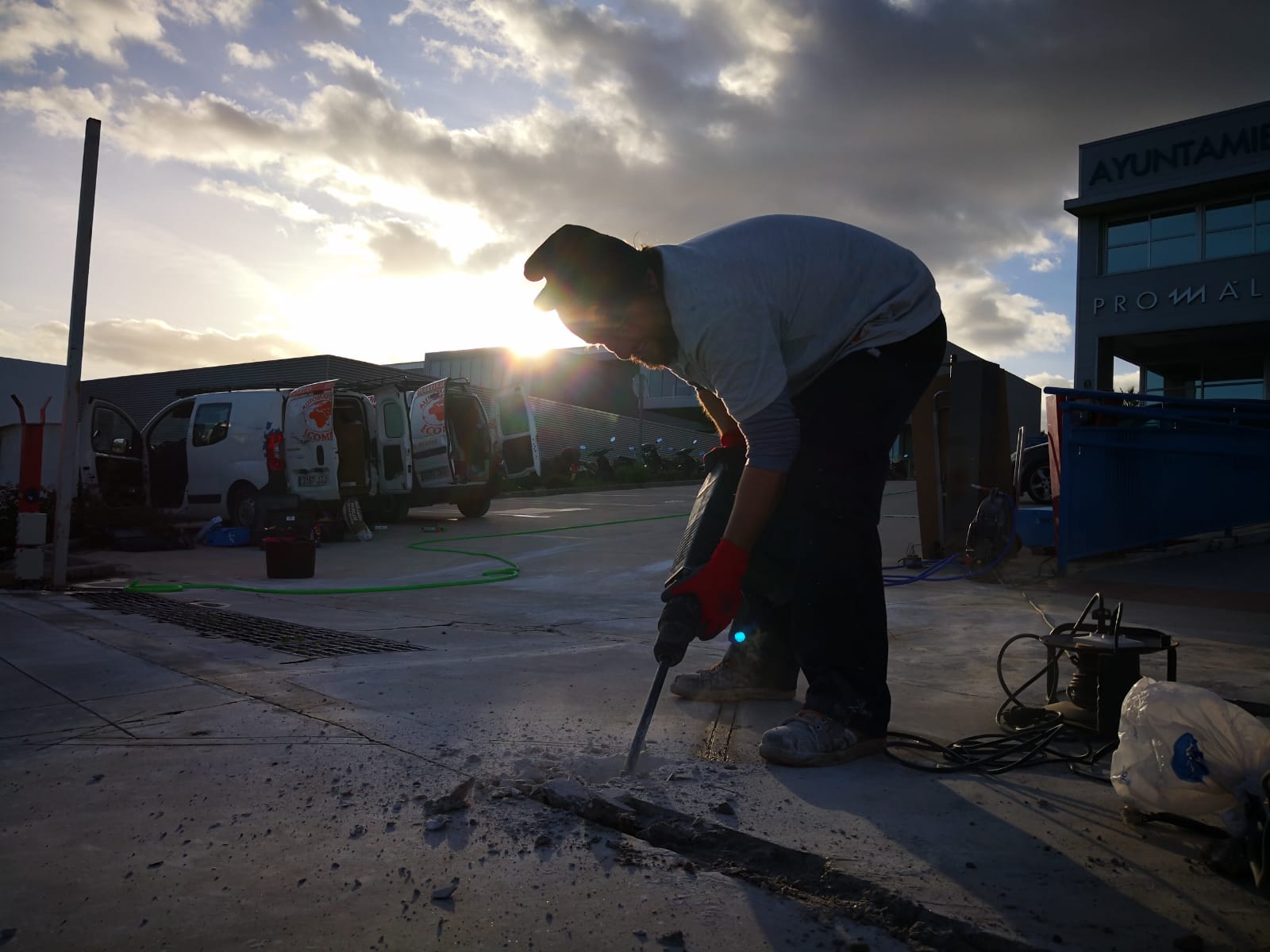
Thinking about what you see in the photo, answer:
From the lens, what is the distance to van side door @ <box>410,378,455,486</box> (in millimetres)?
11719

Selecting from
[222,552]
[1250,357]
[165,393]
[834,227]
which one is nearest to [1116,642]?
[834,227]

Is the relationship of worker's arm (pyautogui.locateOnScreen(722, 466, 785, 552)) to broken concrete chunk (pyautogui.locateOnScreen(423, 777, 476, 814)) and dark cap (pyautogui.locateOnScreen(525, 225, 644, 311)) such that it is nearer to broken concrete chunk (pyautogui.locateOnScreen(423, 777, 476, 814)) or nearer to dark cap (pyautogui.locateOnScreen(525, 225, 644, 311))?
dark cap (pyautogui.locateOnScreen(525, 225, 644, 311))

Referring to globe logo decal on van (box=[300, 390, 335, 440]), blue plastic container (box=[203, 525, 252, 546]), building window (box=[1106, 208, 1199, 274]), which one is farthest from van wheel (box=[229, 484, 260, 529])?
building window (box=[1106, 208, 1199, 274])

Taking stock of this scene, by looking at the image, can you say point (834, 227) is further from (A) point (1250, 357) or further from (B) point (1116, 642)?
(A) point (1250, 357)

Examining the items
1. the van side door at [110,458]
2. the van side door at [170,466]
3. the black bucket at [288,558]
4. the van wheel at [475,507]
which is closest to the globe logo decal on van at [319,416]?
the van side door at [170,466]

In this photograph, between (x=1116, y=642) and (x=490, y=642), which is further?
(x=490, y=642)

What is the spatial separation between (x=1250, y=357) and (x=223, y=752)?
27573 mm

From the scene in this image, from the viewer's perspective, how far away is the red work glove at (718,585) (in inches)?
80.0

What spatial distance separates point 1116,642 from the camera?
2.06m

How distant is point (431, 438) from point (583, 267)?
10102 mm

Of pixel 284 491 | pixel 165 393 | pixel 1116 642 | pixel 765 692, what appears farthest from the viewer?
pixel 165 393

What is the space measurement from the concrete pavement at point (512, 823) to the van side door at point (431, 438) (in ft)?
27.5

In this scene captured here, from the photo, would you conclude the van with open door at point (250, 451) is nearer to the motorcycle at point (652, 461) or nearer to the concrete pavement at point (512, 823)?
the concrete pavement at point (512, 823)

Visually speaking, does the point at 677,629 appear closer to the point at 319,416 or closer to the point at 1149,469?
the point at 1149,469
